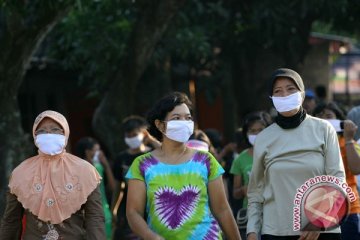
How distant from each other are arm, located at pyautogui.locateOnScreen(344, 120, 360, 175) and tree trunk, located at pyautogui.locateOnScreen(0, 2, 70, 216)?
3627mm

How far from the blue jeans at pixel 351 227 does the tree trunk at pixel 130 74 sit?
16.5ft

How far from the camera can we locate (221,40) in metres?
16.3

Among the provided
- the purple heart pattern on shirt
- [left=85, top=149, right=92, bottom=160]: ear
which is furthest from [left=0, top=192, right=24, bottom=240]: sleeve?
[left=85, top=149, right=92, bottom=160]: ear

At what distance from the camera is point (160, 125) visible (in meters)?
6.27

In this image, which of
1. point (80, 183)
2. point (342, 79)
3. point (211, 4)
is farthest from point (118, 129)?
point (342, 79)

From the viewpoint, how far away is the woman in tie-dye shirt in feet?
19.6

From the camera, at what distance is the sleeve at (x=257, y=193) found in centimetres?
614

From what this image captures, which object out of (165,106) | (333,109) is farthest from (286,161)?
(333,109)

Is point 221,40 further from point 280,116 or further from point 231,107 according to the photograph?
point 280,116

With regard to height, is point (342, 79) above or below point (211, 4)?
below

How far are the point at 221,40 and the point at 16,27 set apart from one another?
22.9 feet

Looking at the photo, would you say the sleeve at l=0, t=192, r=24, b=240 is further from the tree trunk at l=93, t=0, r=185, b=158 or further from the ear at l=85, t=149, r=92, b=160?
the tree trunk at l=93, t=0, r=185, b=158

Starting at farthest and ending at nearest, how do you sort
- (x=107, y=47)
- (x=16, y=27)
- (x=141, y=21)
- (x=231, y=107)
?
(x=231, y=107) < (x=107, y=47) < (x=141, y=21) < (x=16, y=27)

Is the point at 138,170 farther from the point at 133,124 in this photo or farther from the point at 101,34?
the point at 101,34
